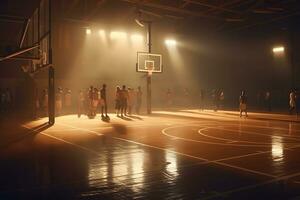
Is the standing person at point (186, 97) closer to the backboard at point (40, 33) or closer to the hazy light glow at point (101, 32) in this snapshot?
the hazy light glow at point (101, 32)

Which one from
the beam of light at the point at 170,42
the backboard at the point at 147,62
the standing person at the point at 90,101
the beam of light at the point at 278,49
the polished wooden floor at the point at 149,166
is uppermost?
the beam of light at the point at 170,42

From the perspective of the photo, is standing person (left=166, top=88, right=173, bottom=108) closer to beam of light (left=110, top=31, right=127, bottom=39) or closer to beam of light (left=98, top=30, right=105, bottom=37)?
beam of light (left=110, top=31, right=127, bottom=39)

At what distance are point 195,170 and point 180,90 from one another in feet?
96.5

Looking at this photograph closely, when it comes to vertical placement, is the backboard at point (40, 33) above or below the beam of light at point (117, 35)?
below

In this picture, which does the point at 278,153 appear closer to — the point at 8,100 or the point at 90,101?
the point at 90,101

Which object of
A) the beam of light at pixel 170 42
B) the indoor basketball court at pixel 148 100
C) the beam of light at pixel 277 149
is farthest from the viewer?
the beam of light at pixel 170 42

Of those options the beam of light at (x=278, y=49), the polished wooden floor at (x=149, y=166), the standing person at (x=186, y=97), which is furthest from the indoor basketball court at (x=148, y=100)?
the beam of light at (x=278, y=49)

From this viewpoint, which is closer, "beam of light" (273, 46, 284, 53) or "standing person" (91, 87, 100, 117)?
"standing person" (91, 87, 100, 117)

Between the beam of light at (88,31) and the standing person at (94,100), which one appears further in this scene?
the beam of light at (88,31)

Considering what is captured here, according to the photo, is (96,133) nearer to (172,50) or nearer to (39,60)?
(39,60)

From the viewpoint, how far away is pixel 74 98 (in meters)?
30.7

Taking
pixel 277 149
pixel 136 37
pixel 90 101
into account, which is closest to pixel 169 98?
pixel 136 37

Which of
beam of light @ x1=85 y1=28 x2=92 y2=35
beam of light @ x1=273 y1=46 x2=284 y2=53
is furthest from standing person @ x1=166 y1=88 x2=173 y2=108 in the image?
beam of light @ x1=273 y1=46 x2=284 y2=53

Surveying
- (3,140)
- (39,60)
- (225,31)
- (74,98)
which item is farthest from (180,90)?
(3,140)
